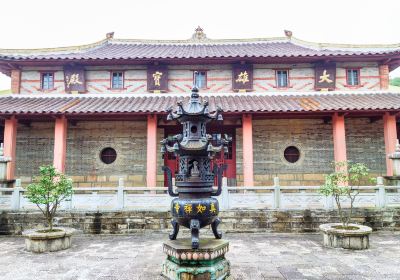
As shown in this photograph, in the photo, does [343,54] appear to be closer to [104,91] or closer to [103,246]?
[104,91]

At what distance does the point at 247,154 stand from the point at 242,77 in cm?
415

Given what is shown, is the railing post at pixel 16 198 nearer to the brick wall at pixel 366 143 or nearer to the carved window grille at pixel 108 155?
the carved window grille at pixel 108 155

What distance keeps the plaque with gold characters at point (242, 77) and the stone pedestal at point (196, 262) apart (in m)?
9.90

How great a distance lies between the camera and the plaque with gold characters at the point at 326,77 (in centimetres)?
1348

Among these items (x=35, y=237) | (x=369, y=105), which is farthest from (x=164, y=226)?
(x=369, y=105)

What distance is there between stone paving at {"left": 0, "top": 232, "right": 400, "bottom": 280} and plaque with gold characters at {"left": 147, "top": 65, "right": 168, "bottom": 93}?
7503mm

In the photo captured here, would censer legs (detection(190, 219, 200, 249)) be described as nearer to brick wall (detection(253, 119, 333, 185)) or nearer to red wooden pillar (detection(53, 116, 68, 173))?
brick wall (detection(253, 119, 333, 185))

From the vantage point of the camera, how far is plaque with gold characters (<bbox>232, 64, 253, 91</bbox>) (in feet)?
44.9

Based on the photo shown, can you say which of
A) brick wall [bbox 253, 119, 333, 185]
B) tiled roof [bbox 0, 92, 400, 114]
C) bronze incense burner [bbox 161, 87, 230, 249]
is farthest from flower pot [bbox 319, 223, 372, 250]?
brick wall [bbox 253, 119, 333, 185]

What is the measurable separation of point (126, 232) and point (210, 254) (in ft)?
16.5

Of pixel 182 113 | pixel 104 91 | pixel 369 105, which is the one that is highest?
pixel 104 91

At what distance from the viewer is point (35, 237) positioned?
6898 mm

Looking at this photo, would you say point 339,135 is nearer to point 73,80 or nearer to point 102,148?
point 102,148

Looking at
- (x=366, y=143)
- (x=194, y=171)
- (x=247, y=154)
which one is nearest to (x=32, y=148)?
(x=247, y=154)
